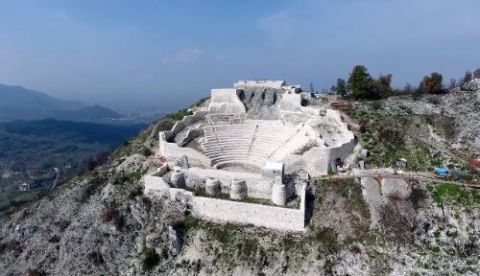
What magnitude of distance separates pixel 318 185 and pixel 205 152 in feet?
44.6

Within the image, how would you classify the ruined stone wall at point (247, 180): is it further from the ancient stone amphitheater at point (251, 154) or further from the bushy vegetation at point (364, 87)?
the bushy vegetation at point (364, 87)

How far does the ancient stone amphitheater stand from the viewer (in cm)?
3641

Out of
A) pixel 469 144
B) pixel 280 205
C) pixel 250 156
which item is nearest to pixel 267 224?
pixel 280 205

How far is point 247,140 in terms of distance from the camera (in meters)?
47.2

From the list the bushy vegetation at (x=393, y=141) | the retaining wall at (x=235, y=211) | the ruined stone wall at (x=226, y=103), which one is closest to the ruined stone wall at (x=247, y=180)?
the retaining wall at (x=235, y=211)

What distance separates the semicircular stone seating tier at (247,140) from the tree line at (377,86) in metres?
12.1

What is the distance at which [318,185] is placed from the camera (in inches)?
1467

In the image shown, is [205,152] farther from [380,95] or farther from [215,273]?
[380,95]

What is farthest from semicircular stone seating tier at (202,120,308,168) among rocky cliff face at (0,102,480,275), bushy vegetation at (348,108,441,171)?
rocky cliff face at (0,102,480,275)

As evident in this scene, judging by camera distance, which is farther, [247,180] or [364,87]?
[364,87]

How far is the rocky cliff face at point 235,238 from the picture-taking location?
1241 inches

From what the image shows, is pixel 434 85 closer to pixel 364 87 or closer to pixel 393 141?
pixel 364 87

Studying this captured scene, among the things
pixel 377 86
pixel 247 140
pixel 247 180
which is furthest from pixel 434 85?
pixel 247 180

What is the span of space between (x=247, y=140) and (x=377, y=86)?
68.2 feet
